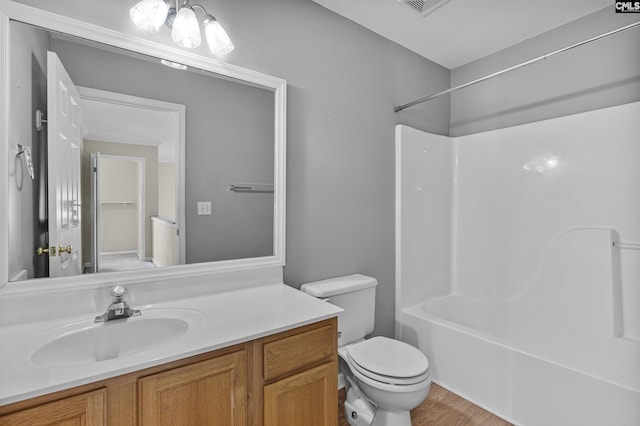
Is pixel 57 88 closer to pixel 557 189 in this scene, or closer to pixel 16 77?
pixel 16 77

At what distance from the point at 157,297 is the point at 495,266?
2.37 metres

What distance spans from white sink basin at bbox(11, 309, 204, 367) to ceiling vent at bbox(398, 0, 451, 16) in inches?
79.8

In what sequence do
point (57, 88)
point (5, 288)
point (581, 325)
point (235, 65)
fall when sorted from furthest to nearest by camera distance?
point (581, 325), point (235, 65), point (57, 88), point (5, 288)

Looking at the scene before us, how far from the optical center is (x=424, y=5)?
1.90 m

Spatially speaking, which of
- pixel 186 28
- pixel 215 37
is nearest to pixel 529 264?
pixel 215 37

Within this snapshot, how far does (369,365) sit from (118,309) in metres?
1.14

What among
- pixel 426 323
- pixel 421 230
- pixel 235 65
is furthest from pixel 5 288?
pixel 421 230

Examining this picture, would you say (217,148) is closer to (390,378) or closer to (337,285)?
(337,285)

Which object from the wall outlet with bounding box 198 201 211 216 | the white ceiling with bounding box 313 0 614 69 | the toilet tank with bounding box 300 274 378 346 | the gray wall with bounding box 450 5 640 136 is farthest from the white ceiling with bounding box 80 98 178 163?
the gray wall with bounding box 450 5 640 136

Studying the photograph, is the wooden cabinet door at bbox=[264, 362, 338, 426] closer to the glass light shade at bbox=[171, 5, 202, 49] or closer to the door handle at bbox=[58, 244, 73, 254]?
the door handle at bbox=[58, 244, 73, 254]

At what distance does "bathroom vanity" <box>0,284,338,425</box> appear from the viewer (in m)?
0.79

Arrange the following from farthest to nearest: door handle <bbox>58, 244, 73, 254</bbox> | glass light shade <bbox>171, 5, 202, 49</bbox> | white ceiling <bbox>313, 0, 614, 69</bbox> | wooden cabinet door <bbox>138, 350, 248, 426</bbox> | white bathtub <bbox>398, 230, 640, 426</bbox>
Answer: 1. white ceiling <bbox>313, 0, 614, 69</bbox>
2. white bathtub <bbox>398, 230, 640, 426</bbox>
3. glass light shade <bbox>171, 5, 202, 49</bbox>
4. door handle <bbox>58, 244, 73, 254</bbox>
5. wooden cabinet door <bbox>138, 350, 248, 426</bbox>

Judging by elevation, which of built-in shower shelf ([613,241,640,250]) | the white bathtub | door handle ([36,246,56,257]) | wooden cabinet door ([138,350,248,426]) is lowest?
the white bathtub

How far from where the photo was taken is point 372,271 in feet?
7.32
